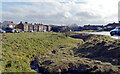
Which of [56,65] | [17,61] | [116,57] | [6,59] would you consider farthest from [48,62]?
[116,57]

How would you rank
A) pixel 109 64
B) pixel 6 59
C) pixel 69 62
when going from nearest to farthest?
pixel 6 59 → pixel 109 64 → pixel 69 62

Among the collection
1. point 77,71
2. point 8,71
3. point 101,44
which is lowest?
point 77,71

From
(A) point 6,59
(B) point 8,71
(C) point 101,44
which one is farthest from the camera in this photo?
(C) point 101,44

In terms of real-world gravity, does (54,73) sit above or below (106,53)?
below

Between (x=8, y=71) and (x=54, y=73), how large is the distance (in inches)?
289

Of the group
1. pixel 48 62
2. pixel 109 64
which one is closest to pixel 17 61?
pixel 48 62

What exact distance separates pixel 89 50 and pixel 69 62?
862 cm

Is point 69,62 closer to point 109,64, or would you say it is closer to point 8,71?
point 109,64

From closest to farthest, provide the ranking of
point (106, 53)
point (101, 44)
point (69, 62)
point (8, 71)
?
point (8, 71) < point (69, 62) < point (106, 53) < point (101, 44)

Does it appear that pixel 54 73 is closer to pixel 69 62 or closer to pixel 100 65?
pixel 69 62

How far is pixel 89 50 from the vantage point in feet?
94.8

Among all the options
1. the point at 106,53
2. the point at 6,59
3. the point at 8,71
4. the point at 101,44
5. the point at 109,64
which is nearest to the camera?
the point at 8,71

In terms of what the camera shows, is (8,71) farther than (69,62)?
No

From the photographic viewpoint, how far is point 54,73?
1966 centimetres
